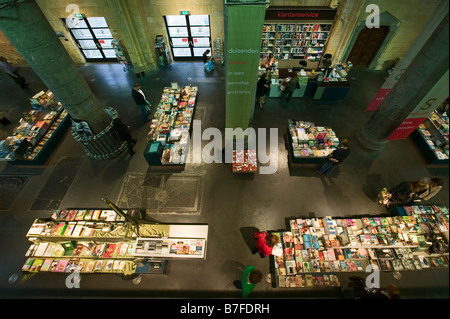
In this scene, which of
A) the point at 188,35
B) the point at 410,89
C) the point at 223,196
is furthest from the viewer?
the point at 188,35

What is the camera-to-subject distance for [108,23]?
11195 millimetres

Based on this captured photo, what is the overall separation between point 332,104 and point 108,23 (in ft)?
40.4

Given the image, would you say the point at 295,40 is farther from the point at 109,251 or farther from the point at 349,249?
the point at 109,251

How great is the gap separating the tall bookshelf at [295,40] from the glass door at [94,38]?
29.1 ft

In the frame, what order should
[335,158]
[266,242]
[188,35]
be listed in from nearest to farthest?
[266,242]
[335,158]
[188,35]

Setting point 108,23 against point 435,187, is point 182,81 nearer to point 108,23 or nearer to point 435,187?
point 108,23

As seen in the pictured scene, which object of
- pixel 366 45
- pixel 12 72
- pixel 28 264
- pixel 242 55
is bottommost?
pixel 28 264

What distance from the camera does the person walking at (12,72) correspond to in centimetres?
1100

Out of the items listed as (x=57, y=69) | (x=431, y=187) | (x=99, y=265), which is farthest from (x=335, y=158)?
(x=57, y=69)

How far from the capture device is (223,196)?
301 inches

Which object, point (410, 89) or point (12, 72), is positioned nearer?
point (410, 89)

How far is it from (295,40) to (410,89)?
661 cm

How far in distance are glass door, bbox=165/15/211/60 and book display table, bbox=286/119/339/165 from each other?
7967 millimetres
